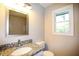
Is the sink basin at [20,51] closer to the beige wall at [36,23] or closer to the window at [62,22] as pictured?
the beige wall at [36,23]

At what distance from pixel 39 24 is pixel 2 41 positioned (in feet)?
1.64

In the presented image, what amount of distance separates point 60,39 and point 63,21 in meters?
0.23

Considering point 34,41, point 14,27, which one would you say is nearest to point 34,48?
point 34,41

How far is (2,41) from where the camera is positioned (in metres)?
1.00

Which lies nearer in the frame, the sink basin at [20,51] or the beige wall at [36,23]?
the sink basin at [20,51]

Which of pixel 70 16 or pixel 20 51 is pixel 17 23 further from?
pixel 70 16

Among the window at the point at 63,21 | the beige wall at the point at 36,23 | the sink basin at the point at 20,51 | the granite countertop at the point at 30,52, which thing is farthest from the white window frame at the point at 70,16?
the sink basin at the point at 20,51

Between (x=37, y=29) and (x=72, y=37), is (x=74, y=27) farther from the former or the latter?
(x=37, y=29)

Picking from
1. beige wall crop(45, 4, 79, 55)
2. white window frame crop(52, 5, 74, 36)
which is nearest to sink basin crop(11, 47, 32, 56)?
beige wall crop(45, 4, 79, 55)

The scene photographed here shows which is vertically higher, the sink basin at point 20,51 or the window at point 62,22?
the window at point 62,22

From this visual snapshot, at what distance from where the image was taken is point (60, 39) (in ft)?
3.62

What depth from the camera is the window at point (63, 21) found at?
41.6 inches

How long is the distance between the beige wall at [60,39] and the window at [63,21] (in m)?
0.05

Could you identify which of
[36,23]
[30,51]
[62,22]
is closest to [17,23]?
[36,23]
